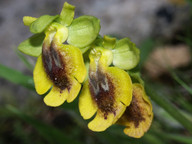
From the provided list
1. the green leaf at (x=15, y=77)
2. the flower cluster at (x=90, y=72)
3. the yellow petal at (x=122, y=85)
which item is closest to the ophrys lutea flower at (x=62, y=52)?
the flower cluster at (x=90, y=72)

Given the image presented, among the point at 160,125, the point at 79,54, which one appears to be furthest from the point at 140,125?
the point at 160,125

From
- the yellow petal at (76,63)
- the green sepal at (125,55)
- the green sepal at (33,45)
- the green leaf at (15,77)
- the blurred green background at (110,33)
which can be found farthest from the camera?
the blurred green background at (110,33)

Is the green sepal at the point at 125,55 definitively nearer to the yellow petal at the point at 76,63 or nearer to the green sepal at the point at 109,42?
the green sepal at the point at 109,42

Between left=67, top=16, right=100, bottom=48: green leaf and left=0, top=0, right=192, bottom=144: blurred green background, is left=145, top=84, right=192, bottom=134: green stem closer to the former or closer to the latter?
left=67, top=16, right=100, bottom=48: green leaf

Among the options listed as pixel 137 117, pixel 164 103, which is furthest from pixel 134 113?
pixel 164 103

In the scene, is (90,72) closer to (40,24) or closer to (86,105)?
(86,105)

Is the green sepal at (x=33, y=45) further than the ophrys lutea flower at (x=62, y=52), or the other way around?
the green sepal at (x=33, y=45)

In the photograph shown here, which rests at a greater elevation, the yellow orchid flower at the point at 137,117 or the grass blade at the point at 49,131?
the yellow orchid flower at the point at 137,117
